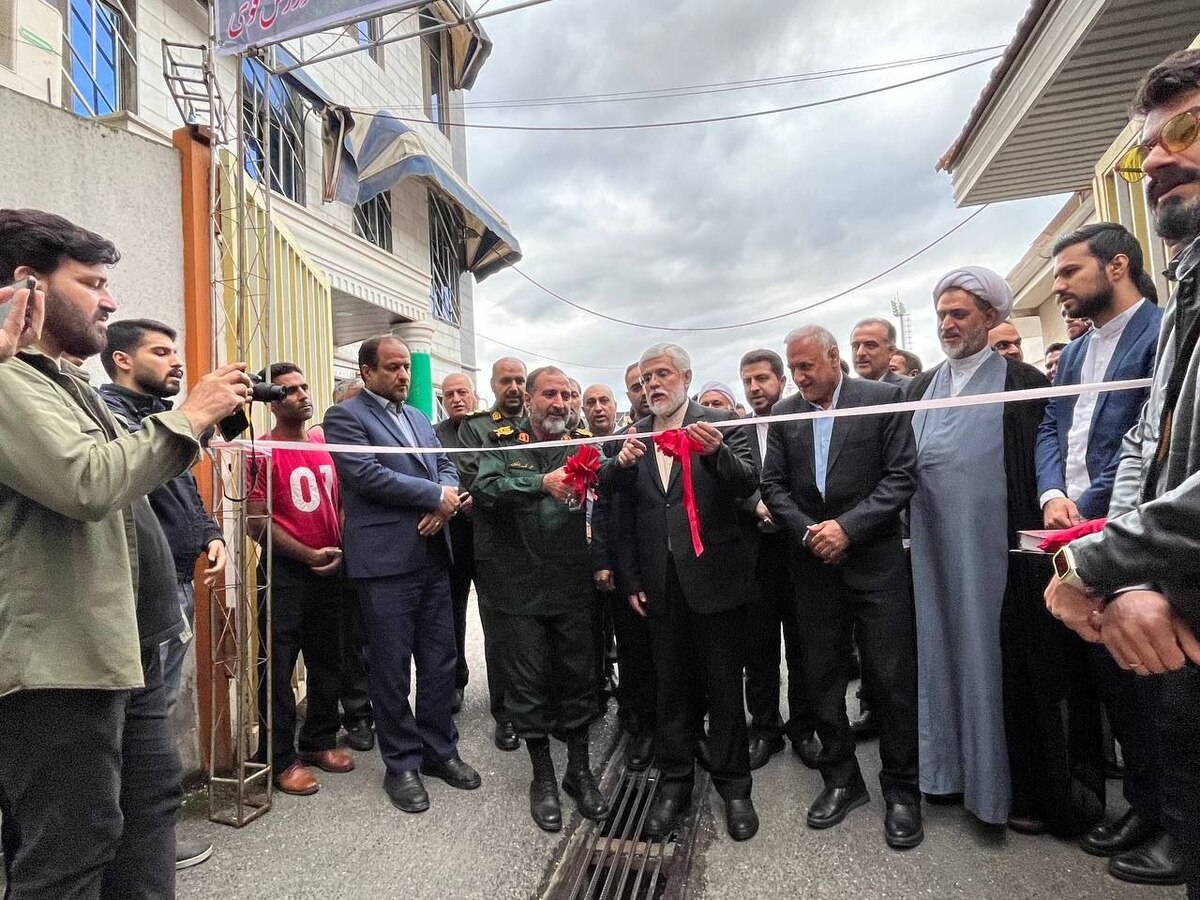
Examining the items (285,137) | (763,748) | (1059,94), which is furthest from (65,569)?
(285,137)

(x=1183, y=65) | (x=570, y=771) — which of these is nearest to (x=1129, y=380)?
(x=1183, y=65)

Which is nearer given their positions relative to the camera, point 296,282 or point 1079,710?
point 1079,710

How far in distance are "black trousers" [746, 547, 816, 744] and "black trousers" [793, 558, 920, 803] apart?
1.66 feet

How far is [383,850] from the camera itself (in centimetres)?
294

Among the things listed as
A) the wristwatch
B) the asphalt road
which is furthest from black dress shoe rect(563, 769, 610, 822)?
the wristwatch

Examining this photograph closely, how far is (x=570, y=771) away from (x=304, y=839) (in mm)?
1216

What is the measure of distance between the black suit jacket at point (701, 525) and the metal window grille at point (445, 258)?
37.1 ft

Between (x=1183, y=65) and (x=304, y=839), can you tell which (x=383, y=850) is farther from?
(x=1183, y=65)

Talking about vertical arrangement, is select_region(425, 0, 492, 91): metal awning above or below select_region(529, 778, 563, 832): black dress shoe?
above

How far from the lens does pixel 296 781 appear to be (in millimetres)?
3520

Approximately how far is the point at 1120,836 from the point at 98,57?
9.65m

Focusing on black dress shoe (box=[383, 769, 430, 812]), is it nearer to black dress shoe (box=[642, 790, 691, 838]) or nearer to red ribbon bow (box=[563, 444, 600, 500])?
black dress shoe (box=[642, 790, 691, 838])

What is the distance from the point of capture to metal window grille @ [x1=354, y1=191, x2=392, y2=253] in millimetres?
11398

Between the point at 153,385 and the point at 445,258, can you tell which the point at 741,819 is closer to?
the point at 153,385
